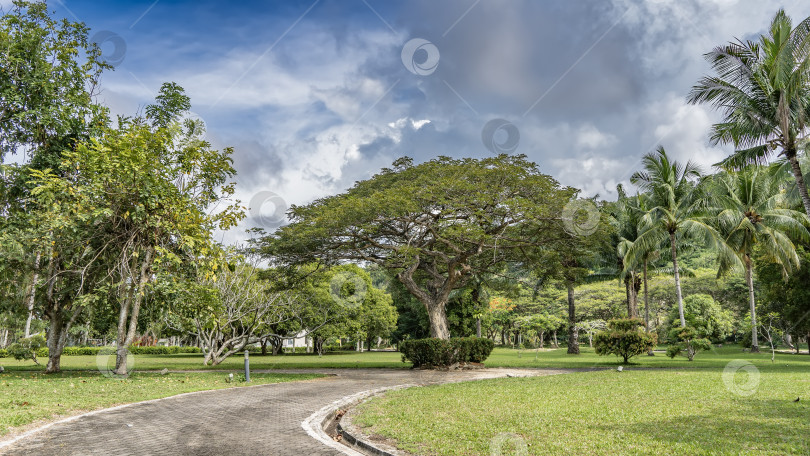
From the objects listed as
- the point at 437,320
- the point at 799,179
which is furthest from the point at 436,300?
the point at 799,179

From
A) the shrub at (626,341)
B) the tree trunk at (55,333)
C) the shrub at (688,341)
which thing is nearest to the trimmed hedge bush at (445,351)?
the shrub at (626,341)

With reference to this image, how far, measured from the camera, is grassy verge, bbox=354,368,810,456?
6016mm

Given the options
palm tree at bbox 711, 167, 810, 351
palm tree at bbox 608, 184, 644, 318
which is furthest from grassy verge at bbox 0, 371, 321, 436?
palm tree at bbox 711, 167, 810, 351

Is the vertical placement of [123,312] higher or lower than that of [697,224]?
lower

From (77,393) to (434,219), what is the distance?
12971mm

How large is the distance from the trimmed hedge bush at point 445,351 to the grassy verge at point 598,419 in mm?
8102

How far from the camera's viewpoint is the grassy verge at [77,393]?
8.54 m

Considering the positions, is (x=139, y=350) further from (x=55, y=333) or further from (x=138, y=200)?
(x=138, y=200)

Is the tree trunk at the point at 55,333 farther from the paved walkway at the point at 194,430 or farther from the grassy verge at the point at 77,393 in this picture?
the paved walkway at the point at 194,430

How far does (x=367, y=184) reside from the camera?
70.5ft

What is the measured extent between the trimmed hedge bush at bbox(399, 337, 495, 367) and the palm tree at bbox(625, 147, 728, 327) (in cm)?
1176

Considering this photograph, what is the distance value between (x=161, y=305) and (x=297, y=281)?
6.67m

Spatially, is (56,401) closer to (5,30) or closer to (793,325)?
(5,30)

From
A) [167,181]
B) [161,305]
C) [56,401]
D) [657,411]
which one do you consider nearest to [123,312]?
[161,305]
